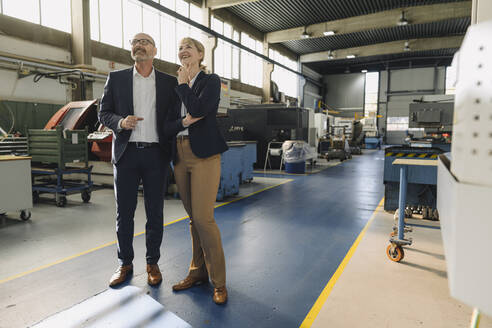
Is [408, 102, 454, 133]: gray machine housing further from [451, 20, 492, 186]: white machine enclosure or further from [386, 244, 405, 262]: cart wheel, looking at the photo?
[451, 20, 492, 186]: white machine enclosure

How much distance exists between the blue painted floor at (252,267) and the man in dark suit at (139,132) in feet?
1.14

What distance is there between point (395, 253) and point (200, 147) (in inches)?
78.6

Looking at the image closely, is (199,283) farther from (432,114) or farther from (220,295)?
(432,114)

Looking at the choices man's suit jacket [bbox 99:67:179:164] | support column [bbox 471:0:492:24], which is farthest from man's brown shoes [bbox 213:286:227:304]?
support column [bbox 471:0:492:24]

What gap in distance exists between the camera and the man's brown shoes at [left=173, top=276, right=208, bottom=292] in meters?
2.21

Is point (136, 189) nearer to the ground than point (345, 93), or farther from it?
nearer to the ground

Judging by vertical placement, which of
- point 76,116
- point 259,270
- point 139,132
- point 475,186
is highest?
point 76,116

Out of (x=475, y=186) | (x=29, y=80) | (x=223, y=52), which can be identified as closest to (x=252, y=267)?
(x=475, y=186)

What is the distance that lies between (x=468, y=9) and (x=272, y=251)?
533 inches

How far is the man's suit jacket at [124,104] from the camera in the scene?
2.14m

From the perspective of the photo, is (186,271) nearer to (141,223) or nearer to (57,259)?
(57,259)

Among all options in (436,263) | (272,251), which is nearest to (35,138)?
(272,251)

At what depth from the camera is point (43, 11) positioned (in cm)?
761

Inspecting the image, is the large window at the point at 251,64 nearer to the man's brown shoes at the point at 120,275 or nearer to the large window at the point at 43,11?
the large window at the point at 43,11
